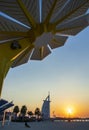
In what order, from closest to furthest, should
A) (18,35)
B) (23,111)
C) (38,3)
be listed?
(38,3) → (18,35) → (23,111)

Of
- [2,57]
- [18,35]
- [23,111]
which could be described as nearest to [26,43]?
[18,35]

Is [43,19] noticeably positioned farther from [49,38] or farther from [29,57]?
[29,57]

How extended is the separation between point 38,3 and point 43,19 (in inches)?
44.1

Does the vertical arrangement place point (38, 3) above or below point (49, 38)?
above

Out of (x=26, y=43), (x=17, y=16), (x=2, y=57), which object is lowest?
(x=2, y=57)

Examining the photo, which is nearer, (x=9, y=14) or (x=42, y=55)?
(x=9, y=14)

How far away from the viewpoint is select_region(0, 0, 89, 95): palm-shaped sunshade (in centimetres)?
1352

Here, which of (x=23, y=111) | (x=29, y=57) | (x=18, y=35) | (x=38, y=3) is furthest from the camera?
(x=23, y=111)

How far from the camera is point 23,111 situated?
632 ft

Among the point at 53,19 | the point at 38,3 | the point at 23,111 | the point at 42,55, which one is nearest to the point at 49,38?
the point at 53,19

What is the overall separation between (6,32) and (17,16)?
1.16 metres

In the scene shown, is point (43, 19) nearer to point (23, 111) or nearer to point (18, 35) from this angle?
point (18, 35)

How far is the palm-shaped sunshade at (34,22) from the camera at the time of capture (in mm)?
13516

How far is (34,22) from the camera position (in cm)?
1414
